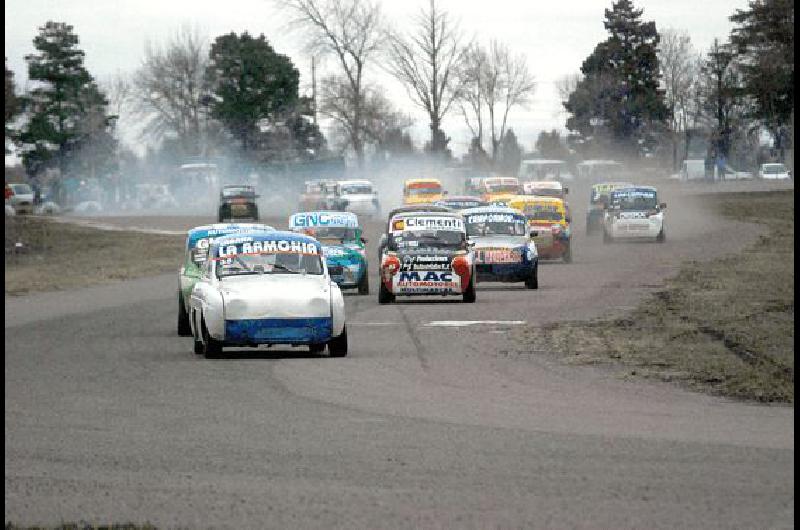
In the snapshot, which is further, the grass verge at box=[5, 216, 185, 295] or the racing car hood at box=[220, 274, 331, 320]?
the grass verge at box=[5, 216, 185, 295]

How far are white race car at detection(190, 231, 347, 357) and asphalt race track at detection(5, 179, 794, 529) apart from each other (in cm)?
39

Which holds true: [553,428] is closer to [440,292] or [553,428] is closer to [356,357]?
[356,357]

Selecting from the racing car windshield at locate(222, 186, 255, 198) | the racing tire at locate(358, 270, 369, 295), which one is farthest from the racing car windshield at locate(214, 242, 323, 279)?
the racing car windshield at locate(222, 186, 255, 198)

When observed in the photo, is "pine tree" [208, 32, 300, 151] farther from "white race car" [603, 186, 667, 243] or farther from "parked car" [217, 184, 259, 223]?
"white race car" [603, 186, 667, 243]

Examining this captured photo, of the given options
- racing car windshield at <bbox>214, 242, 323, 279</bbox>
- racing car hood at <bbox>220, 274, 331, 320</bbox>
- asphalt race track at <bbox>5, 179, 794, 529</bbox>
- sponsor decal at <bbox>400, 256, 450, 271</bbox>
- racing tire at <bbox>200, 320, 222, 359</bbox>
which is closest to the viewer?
asphalt race track at <bbox>5, 179, 794, 529</bbox>

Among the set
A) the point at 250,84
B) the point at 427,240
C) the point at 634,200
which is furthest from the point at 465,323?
the point at 250,84

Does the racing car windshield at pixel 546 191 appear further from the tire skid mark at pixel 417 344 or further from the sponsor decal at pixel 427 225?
the tire skid mark at pixel 417 344

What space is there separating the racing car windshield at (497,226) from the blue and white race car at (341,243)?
2.38 m

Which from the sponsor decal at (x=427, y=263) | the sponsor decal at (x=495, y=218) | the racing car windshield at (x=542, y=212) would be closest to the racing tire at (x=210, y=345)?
the sponsor decal at (x=427, y=263)

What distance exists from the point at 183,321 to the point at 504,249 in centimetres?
1113

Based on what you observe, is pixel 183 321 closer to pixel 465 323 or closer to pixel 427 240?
pixel 465 323

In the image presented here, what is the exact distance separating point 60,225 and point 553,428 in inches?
2742

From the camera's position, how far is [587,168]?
13162cm

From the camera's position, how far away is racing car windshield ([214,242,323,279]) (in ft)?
77.4
